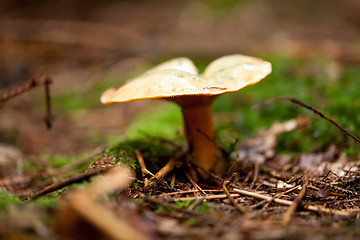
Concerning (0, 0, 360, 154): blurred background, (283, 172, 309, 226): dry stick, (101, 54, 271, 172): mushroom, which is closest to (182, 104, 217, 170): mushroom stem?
(101, 54, 271, 172): mushroom

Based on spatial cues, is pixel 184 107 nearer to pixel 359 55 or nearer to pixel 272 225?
pixel 272 225

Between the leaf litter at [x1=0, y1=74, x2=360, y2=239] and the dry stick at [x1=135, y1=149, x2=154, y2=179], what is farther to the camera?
the dry stick at [x1=135, y1=149, x2=154, y2=179]

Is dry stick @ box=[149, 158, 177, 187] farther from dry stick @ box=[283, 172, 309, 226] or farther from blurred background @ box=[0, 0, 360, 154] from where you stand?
blurred background @ box=[0, 0, 360, 154]

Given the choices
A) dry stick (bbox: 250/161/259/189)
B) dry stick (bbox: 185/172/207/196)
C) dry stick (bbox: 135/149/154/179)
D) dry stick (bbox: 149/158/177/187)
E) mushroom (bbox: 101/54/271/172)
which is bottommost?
dry stick (bbox: 250/161/259/189)

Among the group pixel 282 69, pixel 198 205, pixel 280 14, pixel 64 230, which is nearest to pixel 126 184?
pixel 198 205

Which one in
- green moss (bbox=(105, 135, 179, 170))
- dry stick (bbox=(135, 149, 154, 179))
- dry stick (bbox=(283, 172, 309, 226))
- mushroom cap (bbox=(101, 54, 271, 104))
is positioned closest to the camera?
dry stick (bbox=(283, 172, 309, 226))

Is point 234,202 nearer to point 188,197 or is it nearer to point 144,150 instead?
point 188,197
